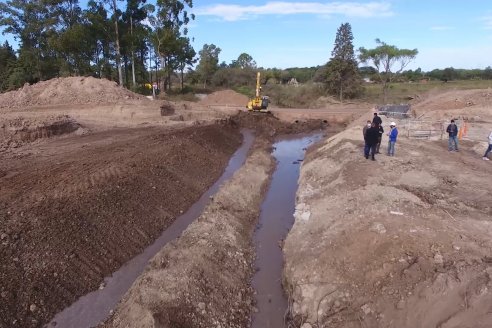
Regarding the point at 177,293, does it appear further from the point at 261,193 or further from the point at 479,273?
the point at 261,193

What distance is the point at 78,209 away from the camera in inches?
477

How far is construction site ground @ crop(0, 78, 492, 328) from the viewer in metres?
8.12

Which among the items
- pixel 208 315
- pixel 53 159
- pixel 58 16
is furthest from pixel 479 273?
pixel 58 16

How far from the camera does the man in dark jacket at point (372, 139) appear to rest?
16.1 meters

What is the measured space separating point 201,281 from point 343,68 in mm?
47559

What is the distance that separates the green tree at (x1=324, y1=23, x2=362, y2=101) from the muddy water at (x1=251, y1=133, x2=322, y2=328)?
30857 millimetres

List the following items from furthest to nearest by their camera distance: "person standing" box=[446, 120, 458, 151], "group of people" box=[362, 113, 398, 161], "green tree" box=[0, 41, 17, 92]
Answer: "green tree" box=[0, 41, 17, 92] → "person standing" box=[446, 120, 458, 151] → "group of people" box=[362, 113, 398, 161]

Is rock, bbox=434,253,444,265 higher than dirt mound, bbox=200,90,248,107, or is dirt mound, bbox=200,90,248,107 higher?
dirt mound, bbox=200,90,248,107

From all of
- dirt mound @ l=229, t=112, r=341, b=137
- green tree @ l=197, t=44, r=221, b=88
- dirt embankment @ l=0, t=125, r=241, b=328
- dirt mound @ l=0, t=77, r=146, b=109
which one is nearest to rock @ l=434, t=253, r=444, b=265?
dirt embankment @ l=0, t=125, r=241, b=328

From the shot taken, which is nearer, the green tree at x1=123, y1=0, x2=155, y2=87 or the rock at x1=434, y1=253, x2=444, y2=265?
the rock at x1=434, y1=253, x2=444, y2=265

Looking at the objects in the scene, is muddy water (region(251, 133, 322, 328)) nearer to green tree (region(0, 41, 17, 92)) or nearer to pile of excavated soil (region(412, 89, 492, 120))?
pile of excavated soil (region(412, 89, 492, 120))

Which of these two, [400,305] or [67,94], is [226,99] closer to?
[67,94]

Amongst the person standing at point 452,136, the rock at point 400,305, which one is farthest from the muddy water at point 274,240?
the person standing at point 452,136

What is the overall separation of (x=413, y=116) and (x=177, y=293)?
92.7 ft
